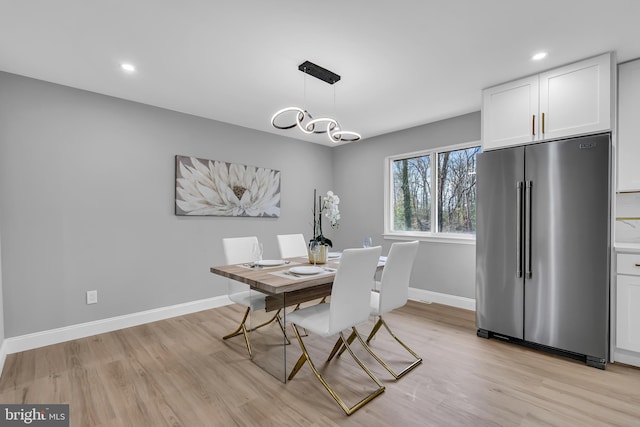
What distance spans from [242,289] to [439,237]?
8.63ft

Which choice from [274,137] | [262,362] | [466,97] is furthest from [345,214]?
[262,362]

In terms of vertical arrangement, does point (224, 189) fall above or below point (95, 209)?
above

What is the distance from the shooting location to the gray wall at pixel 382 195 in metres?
3.83

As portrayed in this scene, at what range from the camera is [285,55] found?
7.93 ft

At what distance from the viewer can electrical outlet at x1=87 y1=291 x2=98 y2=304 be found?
120 inches

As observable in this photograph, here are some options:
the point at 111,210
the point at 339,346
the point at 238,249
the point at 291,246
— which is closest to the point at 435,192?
the point at 291,246

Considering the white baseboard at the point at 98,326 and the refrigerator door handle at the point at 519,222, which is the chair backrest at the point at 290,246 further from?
the refrigerator door handle at the point at 519,222

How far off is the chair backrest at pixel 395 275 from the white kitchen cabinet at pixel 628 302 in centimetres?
161

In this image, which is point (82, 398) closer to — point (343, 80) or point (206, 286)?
point (206, 286)

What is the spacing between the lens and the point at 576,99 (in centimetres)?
250

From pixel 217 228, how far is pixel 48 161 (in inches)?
70.5

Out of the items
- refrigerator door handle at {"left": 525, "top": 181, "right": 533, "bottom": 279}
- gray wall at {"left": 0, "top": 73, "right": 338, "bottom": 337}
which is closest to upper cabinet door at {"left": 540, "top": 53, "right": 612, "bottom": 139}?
refrigerator door handle at {"left": 525, "top": 181, "right": 533, "bottom": 279}

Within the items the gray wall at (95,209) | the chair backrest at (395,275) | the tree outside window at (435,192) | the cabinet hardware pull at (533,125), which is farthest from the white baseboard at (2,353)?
the cabinet hardware pull at (533,125)

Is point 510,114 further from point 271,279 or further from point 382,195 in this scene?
point 271,279
